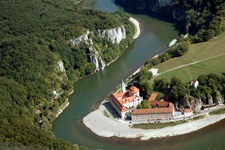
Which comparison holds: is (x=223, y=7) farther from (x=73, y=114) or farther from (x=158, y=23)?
(x=73, y=114)

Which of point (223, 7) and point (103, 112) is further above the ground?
point (223, 7)

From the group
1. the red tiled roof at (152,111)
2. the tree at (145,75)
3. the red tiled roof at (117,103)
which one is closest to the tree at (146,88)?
the tree at (145,75)

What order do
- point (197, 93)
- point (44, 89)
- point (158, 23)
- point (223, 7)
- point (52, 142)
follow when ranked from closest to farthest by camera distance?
point (52, 142), point (197, 93), point (44, 89), point (223, 7), point (158, 23)

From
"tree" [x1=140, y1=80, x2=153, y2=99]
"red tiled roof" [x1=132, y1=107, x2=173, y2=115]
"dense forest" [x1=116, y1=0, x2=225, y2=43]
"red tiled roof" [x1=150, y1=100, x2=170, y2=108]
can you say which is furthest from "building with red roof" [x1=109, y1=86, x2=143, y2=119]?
"dense forest" [x1=116, y1=0, x2=225, y2=43]

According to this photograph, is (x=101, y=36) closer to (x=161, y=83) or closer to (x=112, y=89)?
(x=112, y=89)

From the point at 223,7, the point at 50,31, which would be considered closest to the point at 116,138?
the point at 50,31

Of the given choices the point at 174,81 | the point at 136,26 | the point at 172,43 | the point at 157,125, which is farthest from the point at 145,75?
the point at 136,26
